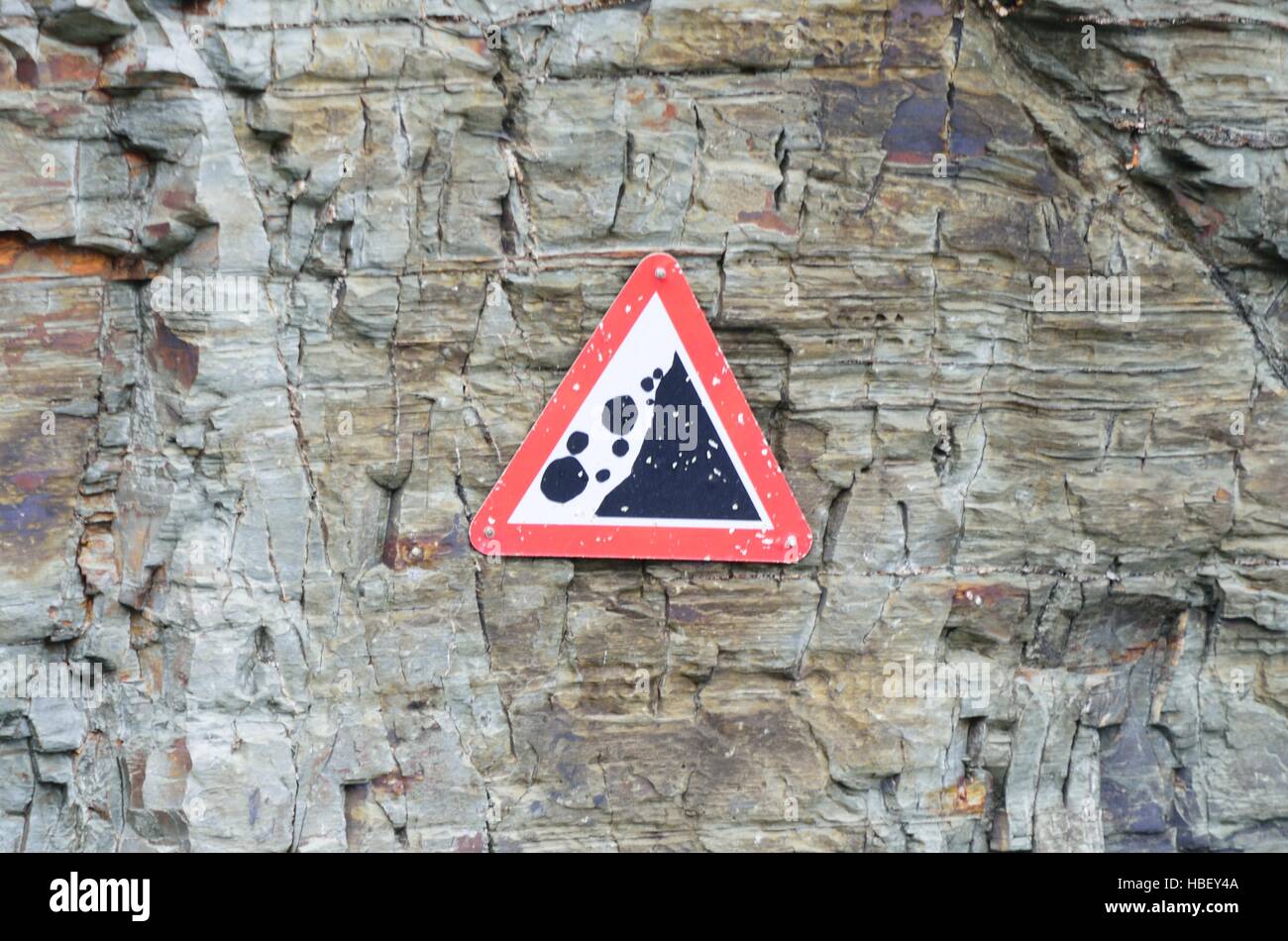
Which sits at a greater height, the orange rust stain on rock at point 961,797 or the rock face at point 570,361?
the rock face at point 570,361

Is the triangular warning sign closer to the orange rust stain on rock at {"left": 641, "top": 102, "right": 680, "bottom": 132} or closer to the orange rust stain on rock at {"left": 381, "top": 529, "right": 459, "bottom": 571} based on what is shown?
the orange rust stain on rock at {"left": 381, "top": 529, "right": 459, "bottom": 571}

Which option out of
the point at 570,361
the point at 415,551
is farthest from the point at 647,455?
the point at 415,551

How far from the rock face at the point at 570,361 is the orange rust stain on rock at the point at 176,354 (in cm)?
2

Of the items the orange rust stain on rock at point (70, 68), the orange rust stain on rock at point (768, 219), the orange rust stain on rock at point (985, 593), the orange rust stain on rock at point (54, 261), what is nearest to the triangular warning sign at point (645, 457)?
the orange rust stain on rock at point (768, 219)

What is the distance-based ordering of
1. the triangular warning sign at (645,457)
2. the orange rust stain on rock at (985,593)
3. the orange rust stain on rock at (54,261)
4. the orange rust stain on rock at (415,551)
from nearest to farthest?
the orange rust stain on rock at (54,261) < the triangular warning sign at (645,457) < the orange rust stain on rock at (415,551) < the orange rust stain on rock at (985,593)

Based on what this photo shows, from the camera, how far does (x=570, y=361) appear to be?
16.4 ft

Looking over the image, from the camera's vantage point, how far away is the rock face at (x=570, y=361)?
188 inches

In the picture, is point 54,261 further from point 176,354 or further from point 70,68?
point 70,68

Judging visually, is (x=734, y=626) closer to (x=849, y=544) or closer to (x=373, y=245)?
(x=849, y=544)

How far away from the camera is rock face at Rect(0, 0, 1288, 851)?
4.78 metres

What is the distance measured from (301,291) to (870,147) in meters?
2.30

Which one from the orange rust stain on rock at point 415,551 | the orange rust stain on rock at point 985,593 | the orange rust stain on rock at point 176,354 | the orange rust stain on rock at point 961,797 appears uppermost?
the orange rust stain on rock at point 176,354

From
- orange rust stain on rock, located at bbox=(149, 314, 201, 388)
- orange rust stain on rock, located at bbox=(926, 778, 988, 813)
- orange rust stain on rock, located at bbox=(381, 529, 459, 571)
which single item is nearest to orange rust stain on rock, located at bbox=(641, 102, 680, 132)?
orange rust stain on rock, located at bbox=(381, 529, 459, 571)

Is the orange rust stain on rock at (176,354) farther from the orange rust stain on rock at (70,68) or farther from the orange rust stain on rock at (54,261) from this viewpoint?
the orange rust stain on rock at (70,68)
